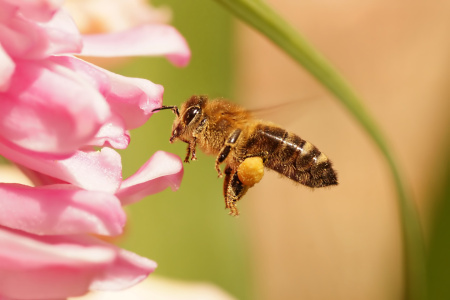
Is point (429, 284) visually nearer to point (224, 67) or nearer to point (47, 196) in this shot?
point (224, 67)

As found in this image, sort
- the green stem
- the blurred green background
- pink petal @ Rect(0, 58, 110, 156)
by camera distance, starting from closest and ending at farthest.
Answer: pink petal @ Rect(0, 58, 110, 156) → the green stem → the blurred green background

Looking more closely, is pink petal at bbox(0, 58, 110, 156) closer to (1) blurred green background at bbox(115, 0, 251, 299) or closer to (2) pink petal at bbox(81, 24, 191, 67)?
(2) pink petal at bbox(81, 24, 191, 67)

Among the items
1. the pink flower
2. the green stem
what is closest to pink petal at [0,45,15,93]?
the pink flower

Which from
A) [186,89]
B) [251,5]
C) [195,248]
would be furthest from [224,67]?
[251,5]

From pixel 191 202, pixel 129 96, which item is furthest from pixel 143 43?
pixel 191 202

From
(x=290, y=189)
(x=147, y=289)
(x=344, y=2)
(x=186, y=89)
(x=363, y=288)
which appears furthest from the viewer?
(x=344, y=2)

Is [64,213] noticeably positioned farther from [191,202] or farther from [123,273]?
[191,202]
